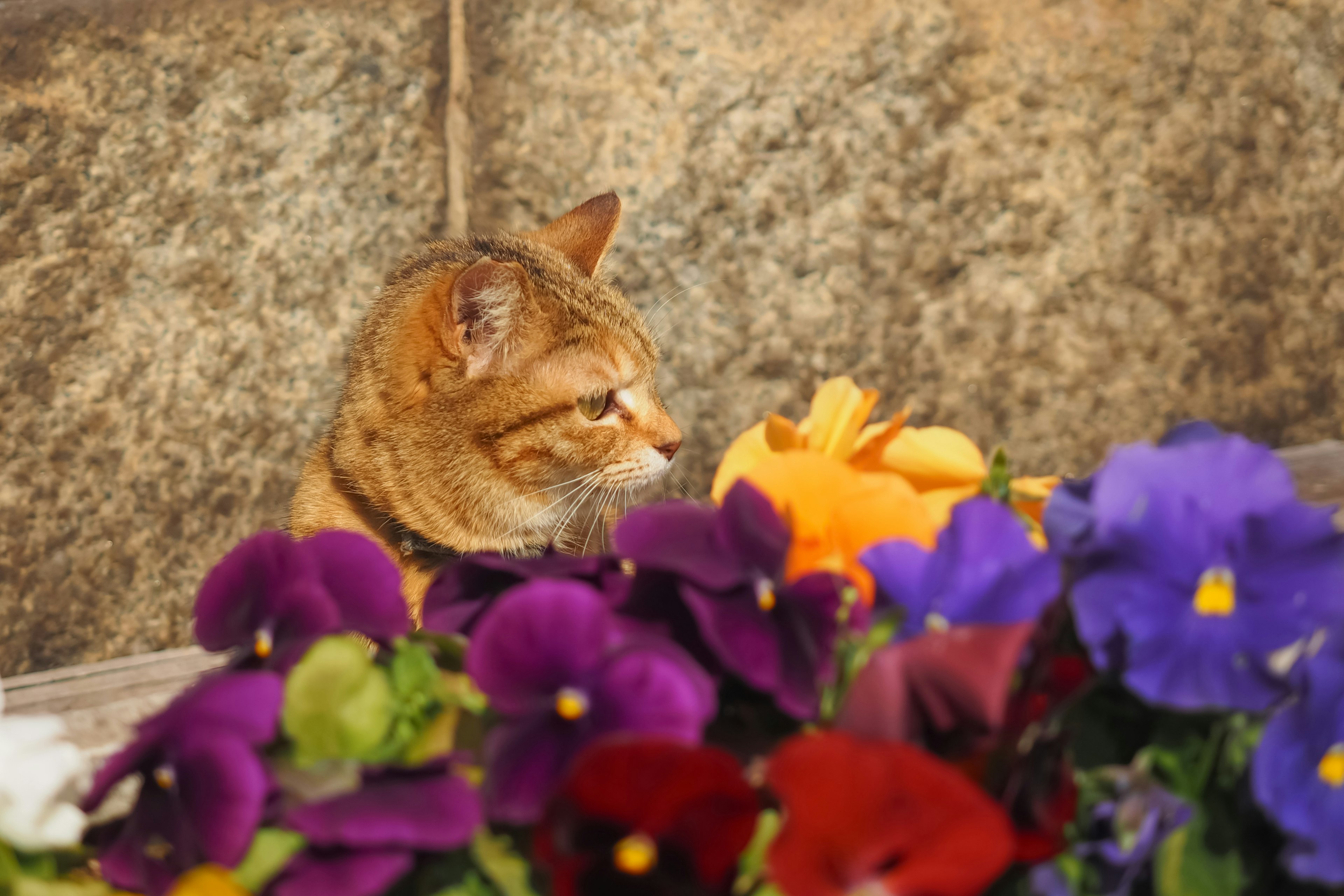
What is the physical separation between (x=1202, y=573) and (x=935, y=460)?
6.7 inches

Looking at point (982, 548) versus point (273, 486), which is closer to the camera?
point (982, 548)

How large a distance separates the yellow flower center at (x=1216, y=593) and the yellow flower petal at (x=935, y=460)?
15cm

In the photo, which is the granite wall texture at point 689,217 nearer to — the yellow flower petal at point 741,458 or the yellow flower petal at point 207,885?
the yellow flower petal at point 741,458

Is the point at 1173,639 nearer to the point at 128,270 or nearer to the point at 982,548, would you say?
the point at 982,548

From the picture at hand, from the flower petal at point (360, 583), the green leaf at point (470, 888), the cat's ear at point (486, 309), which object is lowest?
the cat's ear at point (486, 309)

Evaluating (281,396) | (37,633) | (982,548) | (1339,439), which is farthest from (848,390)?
(1339,439)

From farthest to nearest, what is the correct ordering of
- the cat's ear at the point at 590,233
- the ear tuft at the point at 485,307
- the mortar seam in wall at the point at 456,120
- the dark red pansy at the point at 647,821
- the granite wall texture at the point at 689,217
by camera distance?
1. the mortar seam in wall at the point at 456,120
2. the granite wall texture at the point at 689,217
3. the cat's ear at the point at 590,233
4. the ear tuft at the point at 485,307
5. the dark red pansy at the point at 647,821

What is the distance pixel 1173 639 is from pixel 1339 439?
2.08 m

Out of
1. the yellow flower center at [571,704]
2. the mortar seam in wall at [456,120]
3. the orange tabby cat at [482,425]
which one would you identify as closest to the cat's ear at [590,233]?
the orange tabby cat at [482,425]

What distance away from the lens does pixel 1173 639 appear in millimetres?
390

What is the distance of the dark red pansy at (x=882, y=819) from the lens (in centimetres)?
34

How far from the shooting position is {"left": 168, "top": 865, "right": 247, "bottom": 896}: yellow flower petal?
372 millimetres

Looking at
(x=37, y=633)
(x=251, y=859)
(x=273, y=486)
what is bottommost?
(x=37, y=633)

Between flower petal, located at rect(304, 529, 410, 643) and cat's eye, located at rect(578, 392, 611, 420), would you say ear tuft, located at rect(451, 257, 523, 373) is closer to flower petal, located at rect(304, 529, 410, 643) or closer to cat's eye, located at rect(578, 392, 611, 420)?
cat's eye, located at rect(578, 392, 611, 420)
